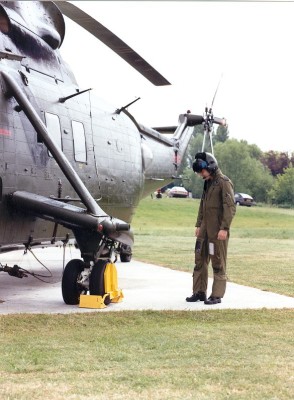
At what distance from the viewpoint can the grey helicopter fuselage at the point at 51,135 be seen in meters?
7.36

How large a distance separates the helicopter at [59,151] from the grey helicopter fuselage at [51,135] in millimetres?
12

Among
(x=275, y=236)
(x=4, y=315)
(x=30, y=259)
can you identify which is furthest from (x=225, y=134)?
(x=4, y=315)

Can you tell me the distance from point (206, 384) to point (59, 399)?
3.08 ft

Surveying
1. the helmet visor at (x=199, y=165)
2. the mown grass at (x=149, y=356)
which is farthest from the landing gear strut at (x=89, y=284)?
the helmet visor at (x=199, y=165)

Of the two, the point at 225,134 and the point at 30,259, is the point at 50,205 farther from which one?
the point at 225,134

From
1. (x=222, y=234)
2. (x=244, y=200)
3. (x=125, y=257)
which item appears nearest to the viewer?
(x=222, y=234)

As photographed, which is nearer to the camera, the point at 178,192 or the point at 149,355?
the point at 149,355

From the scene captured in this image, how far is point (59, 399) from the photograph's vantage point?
394 centimetres

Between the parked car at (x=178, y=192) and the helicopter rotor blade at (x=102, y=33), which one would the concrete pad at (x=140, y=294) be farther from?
the parked car at (x=178, y=192)

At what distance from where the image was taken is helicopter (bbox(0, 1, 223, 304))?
7.32 metres

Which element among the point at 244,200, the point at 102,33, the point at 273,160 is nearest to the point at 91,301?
the point at 102,33

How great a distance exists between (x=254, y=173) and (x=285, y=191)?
36.9 ft

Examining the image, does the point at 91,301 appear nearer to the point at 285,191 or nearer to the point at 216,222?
the point at 216,222

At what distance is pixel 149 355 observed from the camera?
5.05 m
